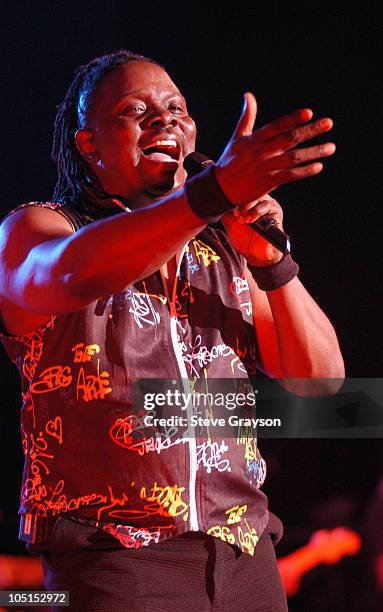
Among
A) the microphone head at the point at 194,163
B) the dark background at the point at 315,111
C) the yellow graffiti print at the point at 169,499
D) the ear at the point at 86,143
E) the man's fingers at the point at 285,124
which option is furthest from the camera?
the dark background at the point at 315,111

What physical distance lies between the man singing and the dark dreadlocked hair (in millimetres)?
59

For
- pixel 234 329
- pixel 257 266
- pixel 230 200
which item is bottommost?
pixel 234 329

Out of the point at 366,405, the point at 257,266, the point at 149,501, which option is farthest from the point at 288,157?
the point at 366,405

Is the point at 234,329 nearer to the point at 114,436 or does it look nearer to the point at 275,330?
the point at 275,330

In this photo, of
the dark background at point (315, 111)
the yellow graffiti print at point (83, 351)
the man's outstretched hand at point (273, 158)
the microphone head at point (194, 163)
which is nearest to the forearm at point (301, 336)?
the microphone head at point (194, 163)

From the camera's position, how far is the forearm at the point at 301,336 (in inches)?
56.6

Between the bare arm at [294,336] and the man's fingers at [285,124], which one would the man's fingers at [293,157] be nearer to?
the man's fingers at [285,124]

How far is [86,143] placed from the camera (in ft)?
5.12

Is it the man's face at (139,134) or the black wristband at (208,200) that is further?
the man's face at (139,134)

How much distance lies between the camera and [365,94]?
2.65 metres

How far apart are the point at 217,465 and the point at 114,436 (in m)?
0.18

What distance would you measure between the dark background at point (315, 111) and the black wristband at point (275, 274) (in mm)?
1266

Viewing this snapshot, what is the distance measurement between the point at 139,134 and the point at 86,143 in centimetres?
15

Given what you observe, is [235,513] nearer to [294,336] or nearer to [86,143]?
[294,336]
